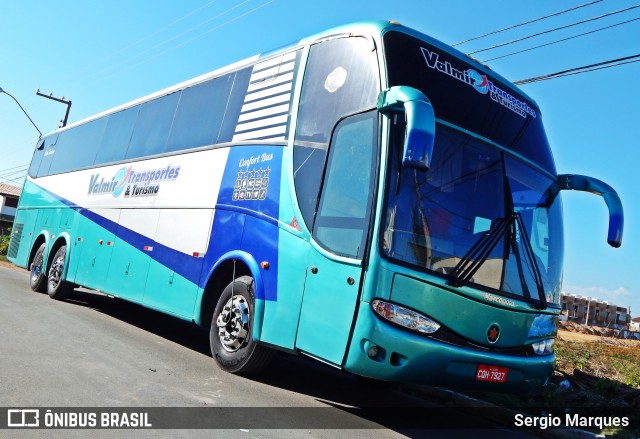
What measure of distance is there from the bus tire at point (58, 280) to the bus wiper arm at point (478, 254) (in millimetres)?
9191

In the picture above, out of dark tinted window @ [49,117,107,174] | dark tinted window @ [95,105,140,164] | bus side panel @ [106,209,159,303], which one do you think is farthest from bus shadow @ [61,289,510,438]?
dark tinted window @ [49,117,107,174]

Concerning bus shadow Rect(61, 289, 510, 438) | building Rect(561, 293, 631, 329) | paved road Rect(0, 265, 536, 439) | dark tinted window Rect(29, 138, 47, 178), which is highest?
building Rect(561, 293, 631, 329)

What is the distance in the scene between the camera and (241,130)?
279 inches

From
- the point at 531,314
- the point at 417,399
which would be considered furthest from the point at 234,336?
the point at 531,314

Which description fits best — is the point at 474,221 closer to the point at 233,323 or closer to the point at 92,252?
the point at 233,323

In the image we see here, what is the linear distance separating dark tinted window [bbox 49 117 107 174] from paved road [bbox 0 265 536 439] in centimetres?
397

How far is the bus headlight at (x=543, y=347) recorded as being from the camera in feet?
17.7

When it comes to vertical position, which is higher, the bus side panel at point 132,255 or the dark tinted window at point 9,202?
the dark tinted window at point 9,202

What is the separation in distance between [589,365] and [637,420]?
4.67 m

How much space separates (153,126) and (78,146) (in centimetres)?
413

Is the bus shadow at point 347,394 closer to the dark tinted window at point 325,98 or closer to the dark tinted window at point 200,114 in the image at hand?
the dark tinted window at point 325,98

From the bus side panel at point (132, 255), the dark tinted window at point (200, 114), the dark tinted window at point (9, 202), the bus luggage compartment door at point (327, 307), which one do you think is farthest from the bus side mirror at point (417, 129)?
the dark tinted window at point (9, 202)

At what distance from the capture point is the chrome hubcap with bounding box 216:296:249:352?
609cm

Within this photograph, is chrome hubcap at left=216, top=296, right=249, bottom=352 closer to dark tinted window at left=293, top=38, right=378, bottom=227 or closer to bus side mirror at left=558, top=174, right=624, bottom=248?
dark tinted window at left=293, top=38, right=378, bottom=227
